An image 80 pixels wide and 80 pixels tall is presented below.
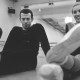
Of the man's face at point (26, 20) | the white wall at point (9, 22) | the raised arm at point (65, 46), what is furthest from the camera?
the white wall at point (9, 22)

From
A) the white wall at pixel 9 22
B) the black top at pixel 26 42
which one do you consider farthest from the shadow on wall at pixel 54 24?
the black top at pixel 26 42

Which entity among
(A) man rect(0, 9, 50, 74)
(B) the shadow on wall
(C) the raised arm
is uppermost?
(C) the raised arm

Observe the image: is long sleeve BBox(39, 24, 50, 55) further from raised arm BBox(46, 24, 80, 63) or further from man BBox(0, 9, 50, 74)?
raised arm BBox(46, 24, 80, 63)

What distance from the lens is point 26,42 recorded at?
1.88 m

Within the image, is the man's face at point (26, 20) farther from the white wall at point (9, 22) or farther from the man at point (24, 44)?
the white wall at point (9, 22)

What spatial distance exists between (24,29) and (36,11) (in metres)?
4.88

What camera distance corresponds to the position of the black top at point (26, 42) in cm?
172

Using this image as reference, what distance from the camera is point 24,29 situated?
A: 196 cm

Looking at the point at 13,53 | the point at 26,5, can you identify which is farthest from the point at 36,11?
the point at 13,53

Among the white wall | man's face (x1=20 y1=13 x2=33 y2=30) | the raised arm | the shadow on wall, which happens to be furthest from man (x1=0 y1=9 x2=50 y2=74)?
the shadow on wall

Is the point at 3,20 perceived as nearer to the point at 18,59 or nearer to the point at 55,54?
the point at 18,59

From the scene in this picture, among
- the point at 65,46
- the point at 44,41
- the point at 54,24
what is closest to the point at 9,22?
the point at 54,24

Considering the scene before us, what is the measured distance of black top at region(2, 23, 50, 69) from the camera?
1.72m

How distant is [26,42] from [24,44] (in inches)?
1.3
